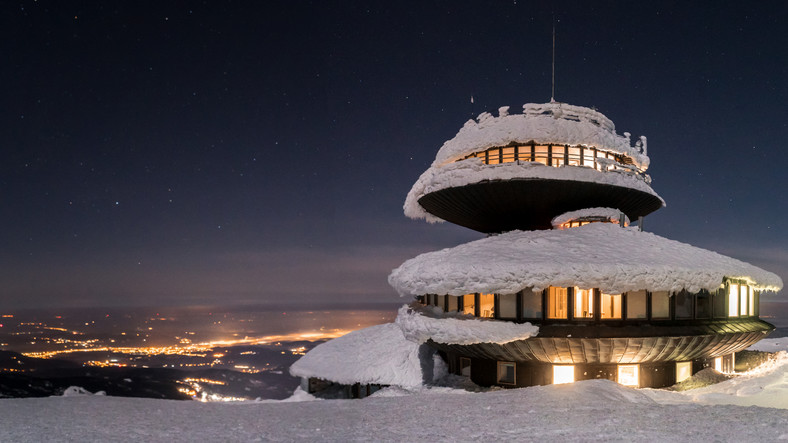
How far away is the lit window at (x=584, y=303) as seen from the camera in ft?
60.4

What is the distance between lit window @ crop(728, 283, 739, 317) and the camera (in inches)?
822

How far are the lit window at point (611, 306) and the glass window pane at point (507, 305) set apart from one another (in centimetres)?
298

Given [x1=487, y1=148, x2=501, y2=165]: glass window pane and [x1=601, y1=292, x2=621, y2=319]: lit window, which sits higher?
[x1=487, y1=148, x2=501, y2=165]: glass window pane

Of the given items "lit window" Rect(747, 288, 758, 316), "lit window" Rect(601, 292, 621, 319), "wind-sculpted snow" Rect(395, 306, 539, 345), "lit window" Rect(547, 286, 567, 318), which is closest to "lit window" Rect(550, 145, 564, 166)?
"lit window" Rect(547, 286, 567, 318)

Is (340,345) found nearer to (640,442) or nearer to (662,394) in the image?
(662,394)

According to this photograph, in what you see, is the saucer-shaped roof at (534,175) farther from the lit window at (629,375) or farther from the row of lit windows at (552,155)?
the lit window at (629,375)

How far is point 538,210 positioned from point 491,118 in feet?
15.9

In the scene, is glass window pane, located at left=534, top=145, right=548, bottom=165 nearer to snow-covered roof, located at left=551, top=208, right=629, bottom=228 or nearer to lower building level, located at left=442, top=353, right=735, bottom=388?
snow-covered roof, located at left=551, top=208, right=629, bottom=228

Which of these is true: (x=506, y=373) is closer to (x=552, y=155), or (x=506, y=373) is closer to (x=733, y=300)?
(x=733, y=300)

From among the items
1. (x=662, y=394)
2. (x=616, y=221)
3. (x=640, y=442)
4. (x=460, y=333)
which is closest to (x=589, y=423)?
(x=640, y=442)

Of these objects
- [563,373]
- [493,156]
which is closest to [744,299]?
[563,373]

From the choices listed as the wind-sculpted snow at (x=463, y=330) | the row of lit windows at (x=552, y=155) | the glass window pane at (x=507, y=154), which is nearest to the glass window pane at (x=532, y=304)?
the wind-sculpted snow at (x=463, y=330)

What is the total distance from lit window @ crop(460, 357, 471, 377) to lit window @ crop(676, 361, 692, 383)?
7568mm

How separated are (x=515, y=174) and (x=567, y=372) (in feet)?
27.2
